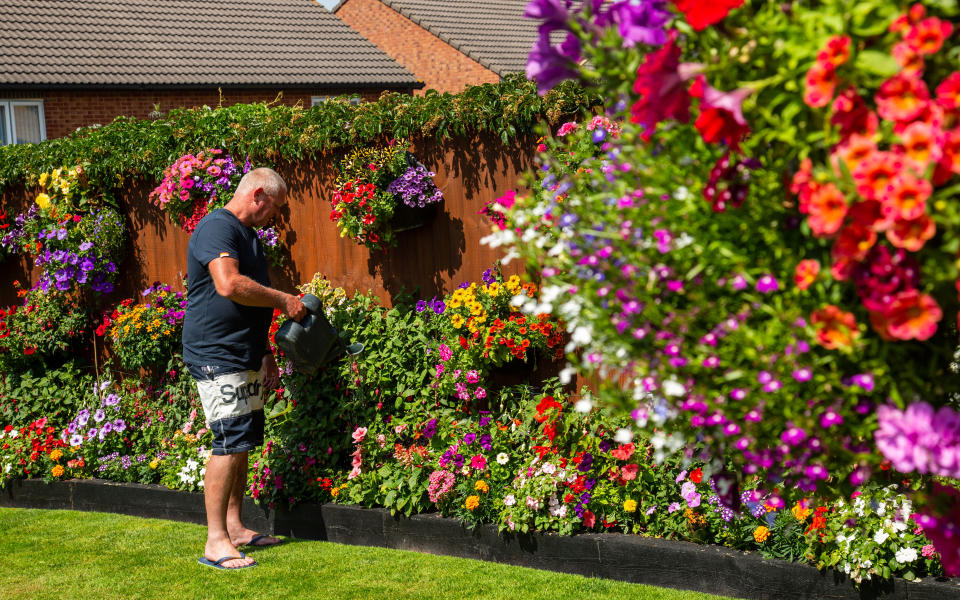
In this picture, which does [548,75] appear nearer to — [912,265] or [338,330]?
[912,265]

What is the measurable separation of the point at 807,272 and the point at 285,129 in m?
5.34

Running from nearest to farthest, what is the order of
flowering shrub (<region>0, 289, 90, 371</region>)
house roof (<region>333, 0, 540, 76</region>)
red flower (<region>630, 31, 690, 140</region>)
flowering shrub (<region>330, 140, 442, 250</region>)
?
1. red flower (<region>630, 31, 690, 140</region>)
2. flowering shrub (<region>330, 140, 442, 250</region>)
3. flowering shrub (<region>0, 289, 90, 371</region>)
4. house roof (<region>333, 0, 540, 76</region>)

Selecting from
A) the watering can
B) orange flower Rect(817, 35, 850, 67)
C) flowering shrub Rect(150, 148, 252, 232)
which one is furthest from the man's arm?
orange flower Rect(817, 35, 850, 67)

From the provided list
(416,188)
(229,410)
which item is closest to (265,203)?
(416,188)

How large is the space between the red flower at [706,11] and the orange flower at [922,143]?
352 millimetres

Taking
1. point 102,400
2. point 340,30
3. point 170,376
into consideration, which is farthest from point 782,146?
point 340,30

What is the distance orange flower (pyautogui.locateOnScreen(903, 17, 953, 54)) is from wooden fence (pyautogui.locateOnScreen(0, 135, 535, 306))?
13.0 ft

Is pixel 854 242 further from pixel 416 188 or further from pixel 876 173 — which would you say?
pixel 416 188

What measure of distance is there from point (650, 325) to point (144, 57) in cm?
1857

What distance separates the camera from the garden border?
156 inches

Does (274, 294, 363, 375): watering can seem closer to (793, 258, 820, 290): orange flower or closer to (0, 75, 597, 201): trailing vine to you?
(0, 75, 597, 201): trailing vine

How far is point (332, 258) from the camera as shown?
6.49 m

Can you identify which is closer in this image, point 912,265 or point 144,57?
point 912,265

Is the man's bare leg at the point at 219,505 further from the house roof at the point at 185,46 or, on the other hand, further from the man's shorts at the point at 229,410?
the house roof at the point at 185,46
